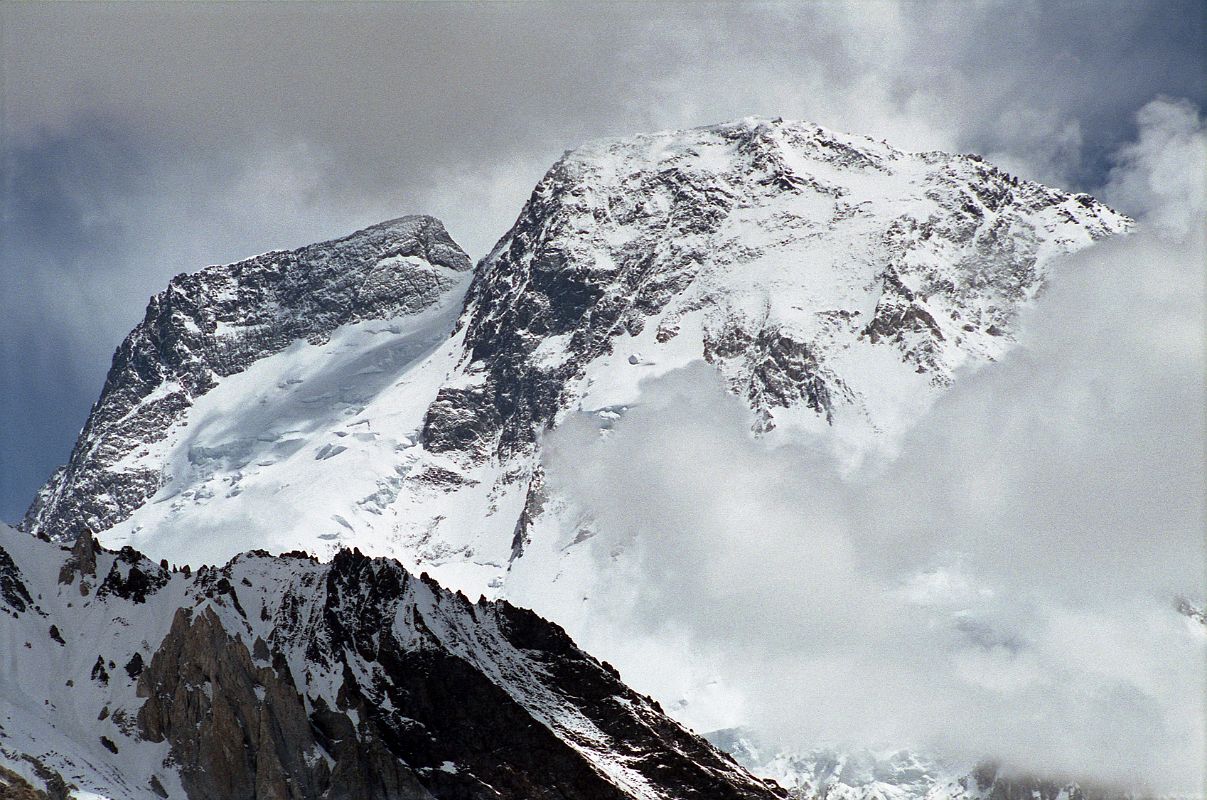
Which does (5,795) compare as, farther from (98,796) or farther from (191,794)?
(191,794)

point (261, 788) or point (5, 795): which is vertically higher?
point (261, 788)

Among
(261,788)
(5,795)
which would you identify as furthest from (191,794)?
(5,795)

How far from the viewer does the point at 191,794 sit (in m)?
198

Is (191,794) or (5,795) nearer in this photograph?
(5,795)

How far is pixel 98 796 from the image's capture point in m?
185

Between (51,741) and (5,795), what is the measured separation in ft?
57.4

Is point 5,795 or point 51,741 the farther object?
point 51,741

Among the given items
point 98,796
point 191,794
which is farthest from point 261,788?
point 98,796

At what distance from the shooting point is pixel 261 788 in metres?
199

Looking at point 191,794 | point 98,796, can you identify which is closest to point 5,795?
point 98,796

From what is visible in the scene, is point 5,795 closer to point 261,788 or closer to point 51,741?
point 51,741

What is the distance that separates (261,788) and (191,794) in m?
7.26

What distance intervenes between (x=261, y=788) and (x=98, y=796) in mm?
19623
